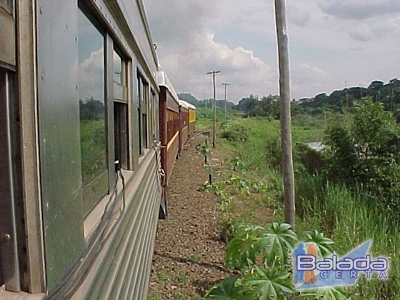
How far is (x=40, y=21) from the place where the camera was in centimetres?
85

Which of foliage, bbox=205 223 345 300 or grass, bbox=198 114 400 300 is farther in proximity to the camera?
grass, bbox=198 114 400 300

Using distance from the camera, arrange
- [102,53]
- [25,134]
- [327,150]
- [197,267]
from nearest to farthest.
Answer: [25,134] → [102,53] → [197,267] → [327,150]

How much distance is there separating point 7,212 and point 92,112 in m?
0.78

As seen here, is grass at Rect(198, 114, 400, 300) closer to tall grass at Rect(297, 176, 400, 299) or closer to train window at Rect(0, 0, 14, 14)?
tall grass at Rect(297, 176, 400, 299)

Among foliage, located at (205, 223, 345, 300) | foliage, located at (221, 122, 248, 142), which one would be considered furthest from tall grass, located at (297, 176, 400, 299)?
foliage, located at (221, 122, 248, 142)

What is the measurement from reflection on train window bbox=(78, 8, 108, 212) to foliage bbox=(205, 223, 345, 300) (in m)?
1.15

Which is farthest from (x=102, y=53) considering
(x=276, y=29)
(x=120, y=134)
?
(x=276, y=29)

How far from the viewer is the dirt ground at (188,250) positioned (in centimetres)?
399

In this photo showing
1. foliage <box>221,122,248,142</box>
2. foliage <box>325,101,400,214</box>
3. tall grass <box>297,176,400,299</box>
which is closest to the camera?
tall grass <box>297,176,400,299</box>

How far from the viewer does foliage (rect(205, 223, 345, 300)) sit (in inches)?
95.5

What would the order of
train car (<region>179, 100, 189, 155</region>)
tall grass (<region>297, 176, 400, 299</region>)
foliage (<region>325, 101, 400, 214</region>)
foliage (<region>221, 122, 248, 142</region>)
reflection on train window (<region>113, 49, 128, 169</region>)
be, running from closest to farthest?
reflection on train window (<region>113, 49, 128, 169</region>) → tall grass (<region>297, 176, 400, 299</region>) → foliage (<region>325, 101, 400, 214</region>) → train car (<region>179, 100, 189, 155</region>) → foliage (<region>221, 122, 248, 142</region>)

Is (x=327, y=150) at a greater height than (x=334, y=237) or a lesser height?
greater

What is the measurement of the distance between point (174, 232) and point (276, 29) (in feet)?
9.70

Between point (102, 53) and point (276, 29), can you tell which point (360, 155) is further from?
point (102, 53)
